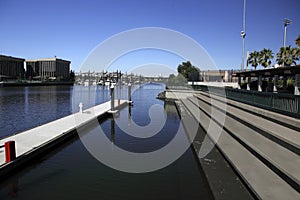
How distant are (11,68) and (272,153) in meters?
151

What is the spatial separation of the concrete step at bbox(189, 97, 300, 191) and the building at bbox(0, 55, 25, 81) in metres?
133

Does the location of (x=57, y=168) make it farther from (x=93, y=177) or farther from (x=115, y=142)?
(x=115, y=142)

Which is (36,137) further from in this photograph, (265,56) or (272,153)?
(265,56)

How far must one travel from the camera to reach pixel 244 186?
5664 mm

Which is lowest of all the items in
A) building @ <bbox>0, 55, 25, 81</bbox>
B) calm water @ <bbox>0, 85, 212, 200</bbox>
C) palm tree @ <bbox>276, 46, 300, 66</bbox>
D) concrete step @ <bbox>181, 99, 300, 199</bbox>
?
calm water @ <bbox>0, 85, 212, 200</bbox>

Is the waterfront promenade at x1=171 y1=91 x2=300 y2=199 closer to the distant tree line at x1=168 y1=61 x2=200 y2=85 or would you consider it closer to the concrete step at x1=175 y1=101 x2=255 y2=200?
the concrete step at x1=175 y1=101 x2=255 y2=200

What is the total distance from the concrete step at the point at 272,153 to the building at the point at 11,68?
132782 mm

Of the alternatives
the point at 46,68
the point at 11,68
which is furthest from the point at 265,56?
the point at 46,68

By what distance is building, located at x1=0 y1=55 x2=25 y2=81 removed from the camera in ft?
380

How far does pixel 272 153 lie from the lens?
6.36 metres

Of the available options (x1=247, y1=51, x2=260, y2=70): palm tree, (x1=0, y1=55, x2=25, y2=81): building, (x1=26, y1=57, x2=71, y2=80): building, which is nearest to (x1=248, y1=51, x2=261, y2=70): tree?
(x1=247, y1=51, x2=260, y2=70): palm tree

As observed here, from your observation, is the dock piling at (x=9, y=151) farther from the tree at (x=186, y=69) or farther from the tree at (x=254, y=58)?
the tree at (x=186, y=69)

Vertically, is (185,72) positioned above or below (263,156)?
above

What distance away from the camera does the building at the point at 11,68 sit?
115912 millimetres
